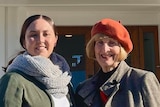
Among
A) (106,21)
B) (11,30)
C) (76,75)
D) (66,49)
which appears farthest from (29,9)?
(106,21)

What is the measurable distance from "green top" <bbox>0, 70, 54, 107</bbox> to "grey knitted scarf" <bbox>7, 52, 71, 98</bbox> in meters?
0.04

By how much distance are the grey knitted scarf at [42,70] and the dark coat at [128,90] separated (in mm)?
314

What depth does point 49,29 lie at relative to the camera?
2713 millimetres

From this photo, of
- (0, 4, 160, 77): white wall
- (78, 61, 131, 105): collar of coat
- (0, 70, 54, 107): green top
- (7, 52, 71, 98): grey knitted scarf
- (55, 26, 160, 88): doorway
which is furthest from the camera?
(55, 26, 160, 88): doorway

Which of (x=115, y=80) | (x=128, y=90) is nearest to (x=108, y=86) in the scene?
(x=115, y=80)

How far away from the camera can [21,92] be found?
7.76 feet

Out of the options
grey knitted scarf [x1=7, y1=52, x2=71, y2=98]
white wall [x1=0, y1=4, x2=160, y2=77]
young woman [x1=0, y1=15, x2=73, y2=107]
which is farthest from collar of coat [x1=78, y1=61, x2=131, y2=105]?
white wall [x1=0, y1=4, x2=160, y2=77]

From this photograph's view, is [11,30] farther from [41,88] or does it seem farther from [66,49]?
[41,88]

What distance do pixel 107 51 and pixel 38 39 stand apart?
1.67ft

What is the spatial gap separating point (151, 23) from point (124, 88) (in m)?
3.70

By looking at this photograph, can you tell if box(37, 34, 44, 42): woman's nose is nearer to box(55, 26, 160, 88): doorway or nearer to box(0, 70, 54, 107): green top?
box(0, 70, 54, 107): green top

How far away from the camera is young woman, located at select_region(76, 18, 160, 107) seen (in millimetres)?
2633

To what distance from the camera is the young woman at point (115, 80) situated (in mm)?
2633

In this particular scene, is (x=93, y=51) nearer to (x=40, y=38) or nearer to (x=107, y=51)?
(x=107, y=51)
